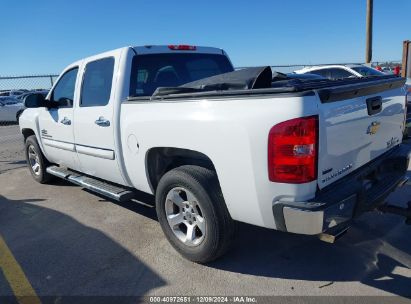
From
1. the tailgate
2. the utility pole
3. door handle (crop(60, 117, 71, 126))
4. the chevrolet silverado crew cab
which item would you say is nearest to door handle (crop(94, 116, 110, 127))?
the chevrolet silverado crew cab

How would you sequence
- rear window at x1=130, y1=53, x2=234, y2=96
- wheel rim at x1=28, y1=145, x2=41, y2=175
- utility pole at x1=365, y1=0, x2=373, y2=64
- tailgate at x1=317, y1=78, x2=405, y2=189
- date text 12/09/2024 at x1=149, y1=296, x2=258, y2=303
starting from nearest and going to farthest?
tailgate at x1=317, y1=78, x2=405, y2=189
date text 12/09/2024 at x1=149, y1=296, x2=258, y2=303
rear window at x1=130, y1=53, x2=234, y2=96
wheel rim at x1=28, y1=145, x2=41, y2=175
utility pole at x1=365, y1=0, x2=373, y2=64

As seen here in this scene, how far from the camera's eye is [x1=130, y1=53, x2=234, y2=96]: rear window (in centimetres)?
415

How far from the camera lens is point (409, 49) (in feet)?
44.8

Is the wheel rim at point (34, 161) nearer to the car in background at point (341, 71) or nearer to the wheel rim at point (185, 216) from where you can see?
the wheel rim at point (185, 216)

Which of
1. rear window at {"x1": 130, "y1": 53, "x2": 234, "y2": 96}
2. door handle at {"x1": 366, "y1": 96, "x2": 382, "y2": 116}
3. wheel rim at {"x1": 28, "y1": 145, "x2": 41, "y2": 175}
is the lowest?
wheel rim at {"x1": 28, "y1": 145, "x2": 41, "y2": 175}

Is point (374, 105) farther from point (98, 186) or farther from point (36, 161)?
point (36, 161)

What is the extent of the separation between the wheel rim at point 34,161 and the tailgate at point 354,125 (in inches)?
201

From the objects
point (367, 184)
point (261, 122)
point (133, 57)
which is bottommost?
point (367, 184)

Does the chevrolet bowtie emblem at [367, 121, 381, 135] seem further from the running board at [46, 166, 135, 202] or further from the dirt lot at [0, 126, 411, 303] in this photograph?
the running board at [46, 166, 135, 202]

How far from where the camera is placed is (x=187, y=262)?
3.53 meters

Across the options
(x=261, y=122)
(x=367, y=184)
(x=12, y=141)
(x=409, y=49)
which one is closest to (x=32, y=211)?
(x=261, y=122)

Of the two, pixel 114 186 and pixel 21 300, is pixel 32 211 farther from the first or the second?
pixel 21 300

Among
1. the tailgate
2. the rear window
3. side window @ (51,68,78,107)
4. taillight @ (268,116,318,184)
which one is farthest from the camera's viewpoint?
side window @ (51,68,78,107)

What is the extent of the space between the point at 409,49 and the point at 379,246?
490 inches
